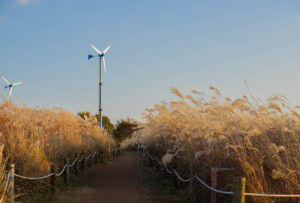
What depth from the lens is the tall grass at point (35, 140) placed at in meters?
7.25

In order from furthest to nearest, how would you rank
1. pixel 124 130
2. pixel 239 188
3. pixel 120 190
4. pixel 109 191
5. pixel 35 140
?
pixel 124 130, pixel 120 190, pixel 109 191, pixel 35 140, pixel 239 188

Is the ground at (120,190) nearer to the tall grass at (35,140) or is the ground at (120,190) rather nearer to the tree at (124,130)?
the tall grass at (35,140)

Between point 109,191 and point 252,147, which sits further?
point 109,191

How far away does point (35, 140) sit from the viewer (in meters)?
8.55

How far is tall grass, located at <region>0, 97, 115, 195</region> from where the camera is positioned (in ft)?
23.8

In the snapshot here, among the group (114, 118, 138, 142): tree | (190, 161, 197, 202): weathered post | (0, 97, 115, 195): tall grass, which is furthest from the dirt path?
(114, 118, 138, 142): tree

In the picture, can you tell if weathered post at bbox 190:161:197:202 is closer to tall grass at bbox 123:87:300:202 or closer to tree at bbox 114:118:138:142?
tall grass at bbox 123:87:300:202

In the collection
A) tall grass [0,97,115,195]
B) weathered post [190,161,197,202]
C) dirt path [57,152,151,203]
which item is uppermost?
tall grass [0,97,115,195]

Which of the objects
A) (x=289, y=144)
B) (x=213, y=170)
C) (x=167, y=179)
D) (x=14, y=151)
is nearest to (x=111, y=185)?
(x=167, y=179)

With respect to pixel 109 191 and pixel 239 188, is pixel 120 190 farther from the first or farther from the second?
pixel 239 188

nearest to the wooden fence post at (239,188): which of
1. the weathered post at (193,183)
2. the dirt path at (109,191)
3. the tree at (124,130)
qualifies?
the weathered post at (193,183)

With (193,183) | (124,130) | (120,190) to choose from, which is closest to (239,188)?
(193,183)

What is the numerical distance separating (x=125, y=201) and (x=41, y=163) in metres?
2.21

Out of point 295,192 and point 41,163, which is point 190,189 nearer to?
point 295,192
